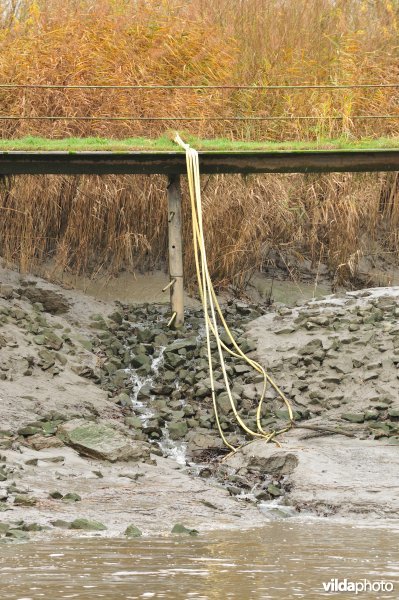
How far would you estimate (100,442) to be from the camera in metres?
7.11

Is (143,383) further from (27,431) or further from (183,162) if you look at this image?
(183,162)

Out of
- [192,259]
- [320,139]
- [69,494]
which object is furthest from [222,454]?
[320,139]

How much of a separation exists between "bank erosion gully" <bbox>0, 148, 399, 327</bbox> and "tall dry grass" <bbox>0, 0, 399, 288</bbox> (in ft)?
3.75

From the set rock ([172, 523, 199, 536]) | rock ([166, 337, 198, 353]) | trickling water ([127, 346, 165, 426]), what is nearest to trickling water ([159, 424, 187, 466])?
trickling water ([127, 346, 165, 426])

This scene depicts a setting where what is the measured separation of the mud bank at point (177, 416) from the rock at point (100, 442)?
1 cm

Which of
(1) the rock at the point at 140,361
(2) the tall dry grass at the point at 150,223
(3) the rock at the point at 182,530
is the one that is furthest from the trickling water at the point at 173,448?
(2) the tall dry grass at the point at 150,223

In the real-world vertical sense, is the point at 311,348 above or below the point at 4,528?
below

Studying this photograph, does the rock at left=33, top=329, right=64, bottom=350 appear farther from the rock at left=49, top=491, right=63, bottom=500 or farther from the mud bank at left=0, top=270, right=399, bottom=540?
the rock at left=49, top=491, right=63, bottom=500

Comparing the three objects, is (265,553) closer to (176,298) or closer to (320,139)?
(176,298)

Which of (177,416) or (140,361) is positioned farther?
(140,361)

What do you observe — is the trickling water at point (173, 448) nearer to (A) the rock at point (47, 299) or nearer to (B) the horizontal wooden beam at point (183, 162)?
(A) the rock at point (47, 299)

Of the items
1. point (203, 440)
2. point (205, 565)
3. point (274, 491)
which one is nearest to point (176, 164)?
point (203, 440)

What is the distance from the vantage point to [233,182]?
449 inches

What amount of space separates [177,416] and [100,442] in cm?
111
